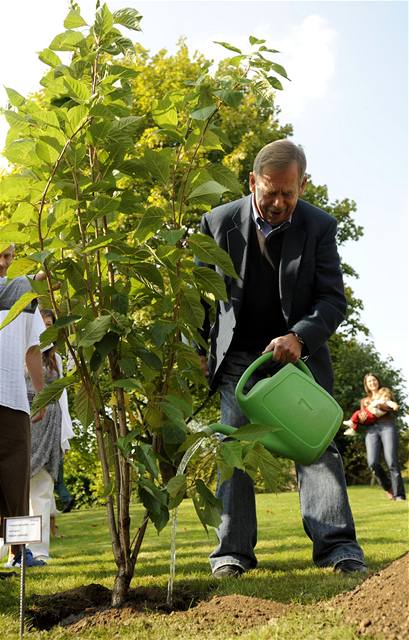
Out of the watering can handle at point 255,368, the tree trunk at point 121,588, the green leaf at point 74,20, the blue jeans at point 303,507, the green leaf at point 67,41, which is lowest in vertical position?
the tree trunk at point 121,588

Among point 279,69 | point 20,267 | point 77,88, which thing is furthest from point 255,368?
point 77,88

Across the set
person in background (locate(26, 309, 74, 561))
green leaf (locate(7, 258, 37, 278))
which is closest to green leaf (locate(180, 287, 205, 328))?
green leaf (locate(7, 258, 37, 278))

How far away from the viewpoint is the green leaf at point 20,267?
2.74 meters

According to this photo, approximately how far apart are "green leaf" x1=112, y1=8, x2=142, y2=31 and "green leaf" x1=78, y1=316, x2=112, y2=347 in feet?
3.50

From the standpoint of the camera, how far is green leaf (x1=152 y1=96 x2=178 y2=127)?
2.94m

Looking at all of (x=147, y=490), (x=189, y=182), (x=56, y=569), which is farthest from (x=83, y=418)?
(x=56, y=569)

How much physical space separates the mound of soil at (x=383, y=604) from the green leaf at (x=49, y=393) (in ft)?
3.97

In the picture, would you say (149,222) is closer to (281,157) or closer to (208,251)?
(208,251)

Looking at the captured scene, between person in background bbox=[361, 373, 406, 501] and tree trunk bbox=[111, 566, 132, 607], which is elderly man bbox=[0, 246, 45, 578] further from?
person in background bbox=[361, 373, 406, 501]

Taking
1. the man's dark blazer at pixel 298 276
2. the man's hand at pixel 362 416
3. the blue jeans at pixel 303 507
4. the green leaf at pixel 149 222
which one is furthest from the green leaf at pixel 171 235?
the man's hand at pixel 362 416

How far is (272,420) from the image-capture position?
3.11 meters

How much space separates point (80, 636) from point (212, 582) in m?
0.96

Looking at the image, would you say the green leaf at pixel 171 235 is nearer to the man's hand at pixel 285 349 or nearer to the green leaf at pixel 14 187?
the green leaf at pixel 14 187

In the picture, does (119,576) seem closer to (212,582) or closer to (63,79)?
(212,582)
